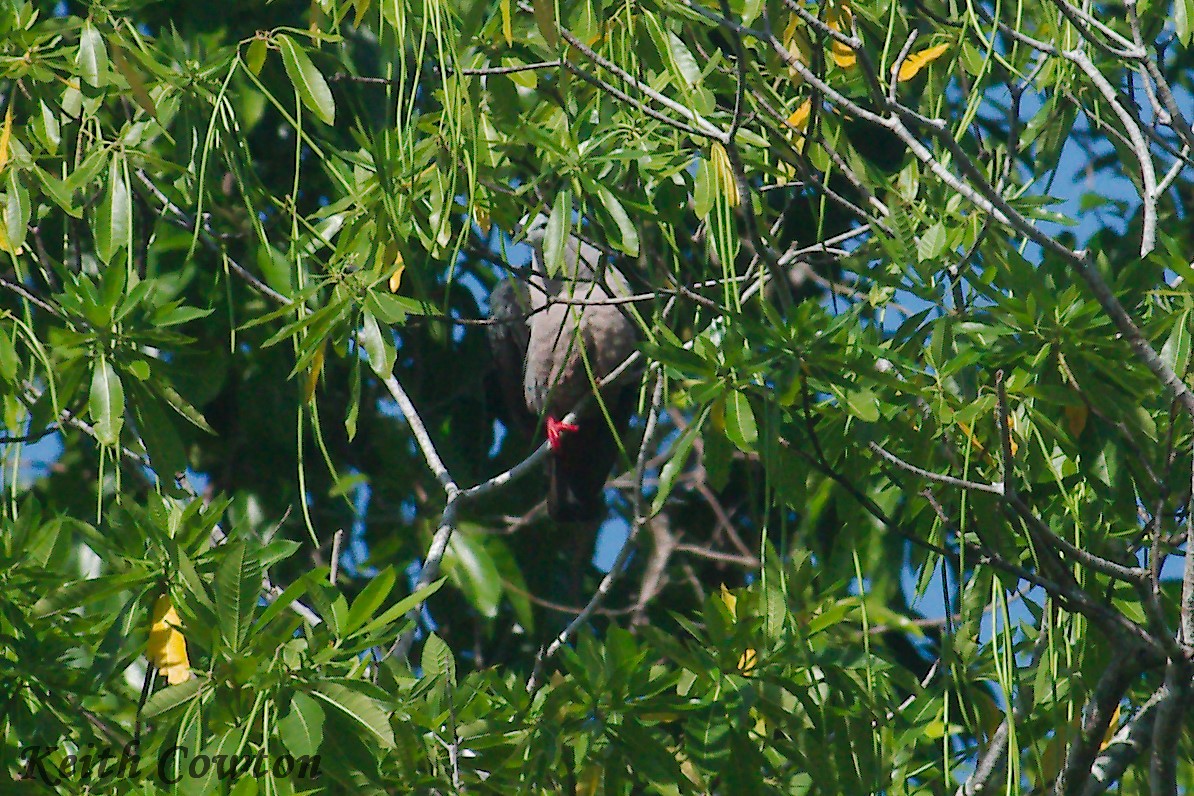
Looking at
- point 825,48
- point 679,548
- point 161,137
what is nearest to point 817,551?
point 679,548

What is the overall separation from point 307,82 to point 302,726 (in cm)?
87

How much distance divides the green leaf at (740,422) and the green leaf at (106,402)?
0.78 m

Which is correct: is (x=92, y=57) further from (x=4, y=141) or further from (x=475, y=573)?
(x=475, y=573)

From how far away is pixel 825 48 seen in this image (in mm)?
Answer: 2512

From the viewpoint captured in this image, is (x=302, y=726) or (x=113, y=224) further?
(x=113, y=224)

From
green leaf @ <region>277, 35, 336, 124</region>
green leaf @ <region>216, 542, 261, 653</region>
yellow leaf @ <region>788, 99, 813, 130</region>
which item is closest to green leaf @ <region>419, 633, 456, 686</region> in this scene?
green leaf @ <region>216, 542, 261, 653</region>

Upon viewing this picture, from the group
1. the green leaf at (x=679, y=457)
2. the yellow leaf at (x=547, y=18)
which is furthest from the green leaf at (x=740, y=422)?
the yellow leaf at (x=547, y=18)

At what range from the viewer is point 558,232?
6.43ft

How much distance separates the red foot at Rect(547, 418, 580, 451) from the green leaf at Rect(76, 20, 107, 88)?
1301mm

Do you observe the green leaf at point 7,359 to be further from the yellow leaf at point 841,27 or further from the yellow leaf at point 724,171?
the yellow leaf at point 841,27

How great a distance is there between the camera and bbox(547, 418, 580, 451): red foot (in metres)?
3.22

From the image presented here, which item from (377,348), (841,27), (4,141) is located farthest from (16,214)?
(841,27)

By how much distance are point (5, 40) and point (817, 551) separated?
1.80 meters

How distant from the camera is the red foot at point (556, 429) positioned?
3224 mm
